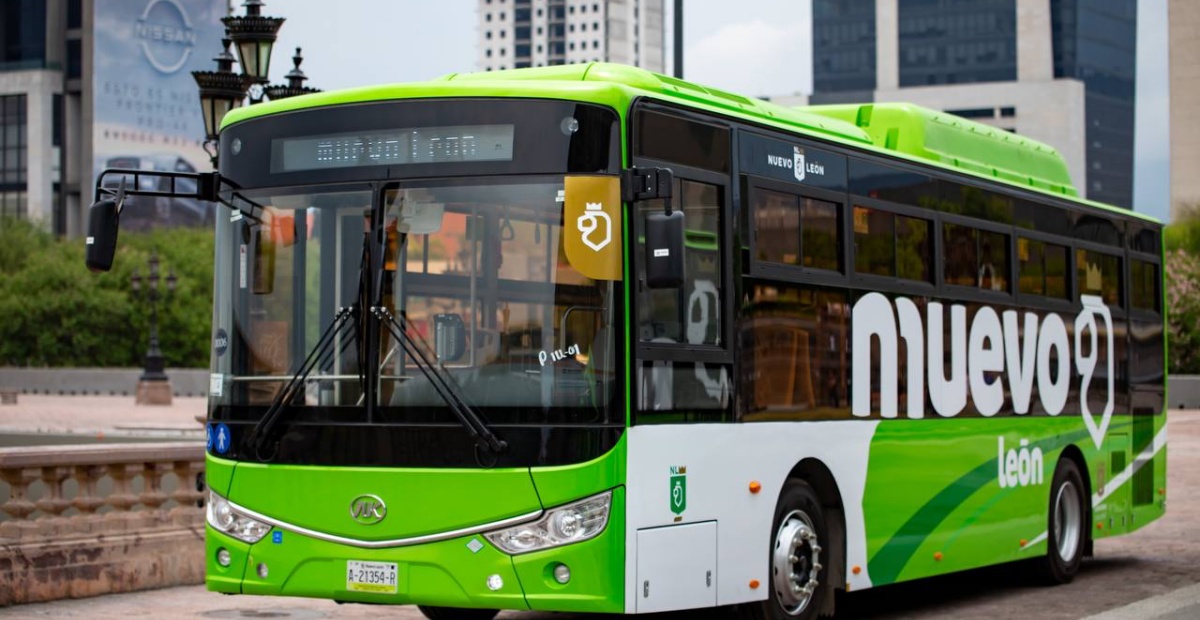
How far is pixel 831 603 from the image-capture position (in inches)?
413

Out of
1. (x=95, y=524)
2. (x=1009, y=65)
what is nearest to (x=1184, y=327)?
(x=95, y=524)

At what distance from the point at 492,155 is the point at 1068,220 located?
6933mm

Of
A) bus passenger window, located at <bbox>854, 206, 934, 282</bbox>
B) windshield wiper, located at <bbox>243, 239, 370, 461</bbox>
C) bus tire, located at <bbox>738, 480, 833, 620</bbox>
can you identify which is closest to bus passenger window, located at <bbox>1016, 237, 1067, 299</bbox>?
bus passenger window, located at <bbox>854, 206, 934, 282</bbox>

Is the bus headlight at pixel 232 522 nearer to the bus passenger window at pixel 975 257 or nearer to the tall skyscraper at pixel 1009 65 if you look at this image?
the bus passenger window at pixel 975 257

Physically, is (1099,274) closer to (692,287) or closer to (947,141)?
(947,141)

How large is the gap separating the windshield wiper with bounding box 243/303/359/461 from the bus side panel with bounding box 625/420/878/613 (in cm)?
154

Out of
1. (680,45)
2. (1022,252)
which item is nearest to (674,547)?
(1022,252)

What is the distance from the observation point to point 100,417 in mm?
52312

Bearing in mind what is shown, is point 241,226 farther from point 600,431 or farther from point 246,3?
point 246,3

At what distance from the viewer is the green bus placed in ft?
28.2

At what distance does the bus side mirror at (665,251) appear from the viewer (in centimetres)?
821

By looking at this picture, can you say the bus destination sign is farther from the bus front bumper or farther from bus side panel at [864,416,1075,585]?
bus side panel at [864,416,1075,585]

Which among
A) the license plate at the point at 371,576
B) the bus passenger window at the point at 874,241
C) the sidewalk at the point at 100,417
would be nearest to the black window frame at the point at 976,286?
the bus passenger window at the point at 874,241

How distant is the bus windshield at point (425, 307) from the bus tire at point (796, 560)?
186 centimetres
